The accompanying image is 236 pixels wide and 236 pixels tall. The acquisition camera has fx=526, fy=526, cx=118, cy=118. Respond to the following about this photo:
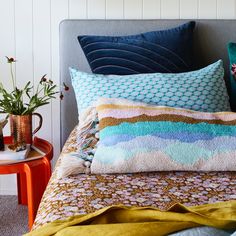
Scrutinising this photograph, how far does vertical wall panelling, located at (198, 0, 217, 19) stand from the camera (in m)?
2.73

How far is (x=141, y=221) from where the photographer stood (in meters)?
1.38

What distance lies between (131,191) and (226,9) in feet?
4.63

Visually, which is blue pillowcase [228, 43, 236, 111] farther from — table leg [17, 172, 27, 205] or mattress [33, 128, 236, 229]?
table leg [17, 172, 27, 205]

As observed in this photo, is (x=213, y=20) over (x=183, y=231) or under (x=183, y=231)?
over

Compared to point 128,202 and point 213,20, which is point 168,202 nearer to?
point 128,202

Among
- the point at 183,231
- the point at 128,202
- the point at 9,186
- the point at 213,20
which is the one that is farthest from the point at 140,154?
the point at 9,186

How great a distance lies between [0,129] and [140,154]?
912 mm

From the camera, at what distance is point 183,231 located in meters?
1.31

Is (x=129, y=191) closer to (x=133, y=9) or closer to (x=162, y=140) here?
(x=162, y=140)

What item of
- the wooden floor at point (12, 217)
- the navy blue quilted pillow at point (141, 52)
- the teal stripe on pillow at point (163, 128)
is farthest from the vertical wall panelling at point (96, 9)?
the wooden floor at point (12, 217)

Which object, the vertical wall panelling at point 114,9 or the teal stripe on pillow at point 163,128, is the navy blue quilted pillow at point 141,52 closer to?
the vertical wall panelling at point 114,9

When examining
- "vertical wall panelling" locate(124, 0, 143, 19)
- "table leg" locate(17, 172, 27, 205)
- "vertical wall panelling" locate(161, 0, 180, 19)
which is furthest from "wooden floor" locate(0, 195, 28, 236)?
"vertical wall panelling" locate(161, 0, 180, 19)

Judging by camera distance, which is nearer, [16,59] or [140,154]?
[140,154]

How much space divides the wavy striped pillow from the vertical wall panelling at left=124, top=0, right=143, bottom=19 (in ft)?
2.81
